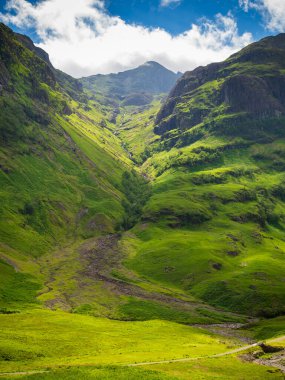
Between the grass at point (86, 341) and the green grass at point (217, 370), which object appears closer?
the green grass at point (217, 370)

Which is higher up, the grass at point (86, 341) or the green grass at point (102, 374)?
the green grass at point (102, 374)

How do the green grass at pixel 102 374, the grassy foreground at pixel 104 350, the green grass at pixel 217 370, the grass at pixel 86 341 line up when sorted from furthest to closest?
the grass at pixel 86 341 < the green grass at pixel 217 370 < the grassy foreground at pixel 104 350 < the green grass at pixel 102 374

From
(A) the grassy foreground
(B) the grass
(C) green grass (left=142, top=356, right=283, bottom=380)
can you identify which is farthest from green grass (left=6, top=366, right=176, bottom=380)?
(B) the grass

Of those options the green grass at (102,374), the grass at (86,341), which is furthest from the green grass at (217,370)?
the grass at (86,341)

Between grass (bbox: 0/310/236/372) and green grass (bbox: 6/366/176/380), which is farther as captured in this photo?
grass (bbox: 0/310/236/372)

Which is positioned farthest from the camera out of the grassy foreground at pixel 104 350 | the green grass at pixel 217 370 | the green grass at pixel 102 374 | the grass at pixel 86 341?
the grass at pixel 86 341

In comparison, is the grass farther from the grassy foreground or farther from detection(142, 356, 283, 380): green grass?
detection(142, 356, 283, 380): green grass

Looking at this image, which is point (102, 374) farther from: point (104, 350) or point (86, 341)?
point (86, 341)

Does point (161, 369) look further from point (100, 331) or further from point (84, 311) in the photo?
point (84, 311)

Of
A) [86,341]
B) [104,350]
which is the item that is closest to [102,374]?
[104,350]

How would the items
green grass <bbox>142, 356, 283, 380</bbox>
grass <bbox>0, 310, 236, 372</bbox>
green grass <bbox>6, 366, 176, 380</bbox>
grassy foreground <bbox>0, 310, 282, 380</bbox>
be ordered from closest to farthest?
green grass <bbox>6, 366, 176, 380</bbox> → grassy foreground <bbox>0, 310, 282, 380</bbox> → green grass <bbox>142, 356, 283, 380</bbox> → grass <bbox>0, 310, 236, 372</bbox>

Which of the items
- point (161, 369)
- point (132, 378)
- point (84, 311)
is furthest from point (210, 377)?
point (84, 311)

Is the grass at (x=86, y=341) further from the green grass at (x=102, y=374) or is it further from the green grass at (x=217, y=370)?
the green grass at (x=102, y=374)

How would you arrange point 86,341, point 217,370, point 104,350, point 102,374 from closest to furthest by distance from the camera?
point 102,374, point 217,370, point 104,350, point 86,341
